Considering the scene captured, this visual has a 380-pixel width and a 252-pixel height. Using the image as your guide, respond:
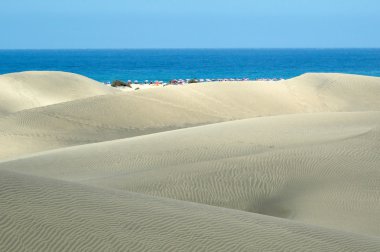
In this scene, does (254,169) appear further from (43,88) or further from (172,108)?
(43,88)

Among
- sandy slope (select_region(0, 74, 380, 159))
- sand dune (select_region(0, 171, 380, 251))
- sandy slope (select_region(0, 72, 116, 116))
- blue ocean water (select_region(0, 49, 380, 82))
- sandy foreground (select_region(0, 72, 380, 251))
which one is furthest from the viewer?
blue ocean water (select_region(0, 49, 380, 82))

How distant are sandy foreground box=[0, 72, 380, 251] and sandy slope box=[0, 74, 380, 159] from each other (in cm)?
5

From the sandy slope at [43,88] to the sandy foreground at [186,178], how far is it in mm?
6028

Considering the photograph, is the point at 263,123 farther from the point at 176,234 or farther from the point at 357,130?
the point at 176,234

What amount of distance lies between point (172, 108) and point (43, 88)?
8319 millimetres

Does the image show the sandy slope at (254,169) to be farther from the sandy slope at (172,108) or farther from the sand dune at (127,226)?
the sandy slope at (172,108)

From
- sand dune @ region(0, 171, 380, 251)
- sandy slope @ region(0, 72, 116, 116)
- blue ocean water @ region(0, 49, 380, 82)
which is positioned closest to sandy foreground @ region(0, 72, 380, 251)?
sand dune @ region(0, 171, 380, 251)

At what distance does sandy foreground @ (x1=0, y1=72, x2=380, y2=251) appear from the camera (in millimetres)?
4727

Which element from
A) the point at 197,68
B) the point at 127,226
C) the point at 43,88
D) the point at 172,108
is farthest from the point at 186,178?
the point at 197,68

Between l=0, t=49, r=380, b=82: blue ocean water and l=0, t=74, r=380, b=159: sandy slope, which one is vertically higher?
l=0, t=74, r=380, b=159: sandy slope

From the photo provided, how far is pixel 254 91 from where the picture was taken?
21891 millimetres

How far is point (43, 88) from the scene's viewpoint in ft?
85.6

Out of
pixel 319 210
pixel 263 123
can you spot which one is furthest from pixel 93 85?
pixel 319 210

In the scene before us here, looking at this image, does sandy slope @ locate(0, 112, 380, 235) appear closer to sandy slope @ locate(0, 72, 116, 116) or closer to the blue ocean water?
sandy slope @ locate(0, 72, 116, 116)
